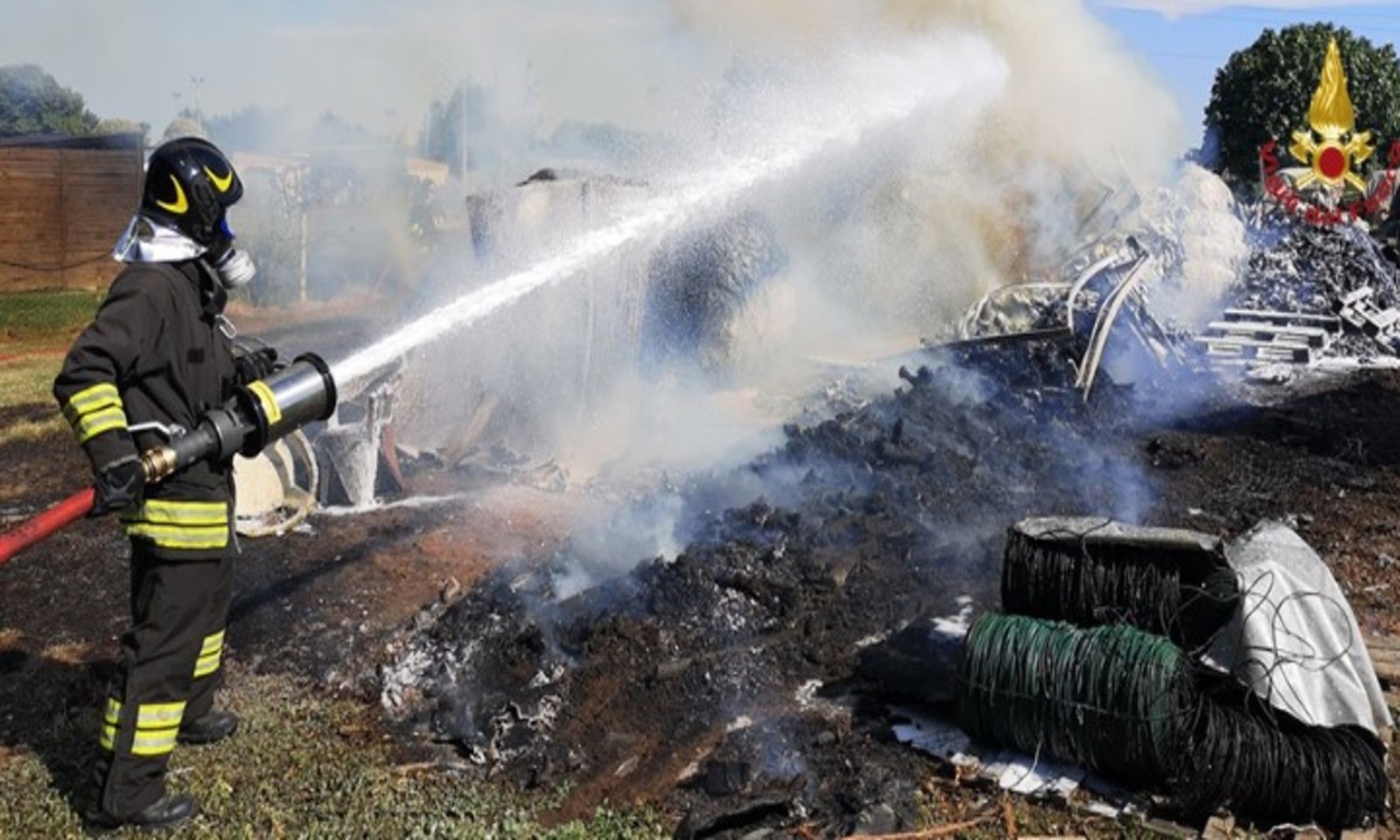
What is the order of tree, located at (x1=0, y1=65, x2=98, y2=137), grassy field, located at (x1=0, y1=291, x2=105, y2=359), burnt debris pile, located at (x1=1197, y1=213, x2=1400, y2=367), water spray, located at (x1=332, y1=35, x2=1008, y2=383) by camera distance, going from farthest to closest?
tree, located at (x1=0, y1=65, x2=98, y2=137)
grassy field, located at (x1=0, y1=291, x2=105, y2=359)
burnt debris pile, located at (x1=1197, y1=213, x2=1400, y2=367)
water spray, located at (x1=332, y1=35, x2=1008, y2=383)

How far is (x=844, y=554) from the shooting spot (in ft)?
21.4

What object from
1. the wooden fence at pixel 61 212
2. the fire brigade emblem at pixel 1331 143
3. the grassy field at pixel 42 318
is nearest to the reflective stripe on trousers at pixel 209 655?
the grassy field at pixel 42 318

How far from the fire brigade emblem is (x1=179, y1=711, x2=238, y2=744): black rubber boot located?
72.6ft

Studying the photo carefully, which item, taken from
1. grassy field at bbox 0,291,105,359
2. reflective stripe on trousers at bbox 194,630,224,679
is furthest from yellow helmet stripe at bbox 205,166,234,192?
grassy field at bbox 0,291,105,359

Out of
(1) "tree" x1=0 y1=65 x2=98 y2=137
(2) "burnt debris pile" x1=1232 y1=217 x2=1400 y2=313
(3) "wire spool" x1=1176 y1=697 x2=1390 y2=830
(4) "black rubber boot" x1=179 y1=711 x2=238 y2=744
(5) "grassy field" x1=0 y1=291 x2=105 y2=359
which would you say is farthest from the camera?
(1) "tree" x1=0 y1=65 x2=98 y2=137

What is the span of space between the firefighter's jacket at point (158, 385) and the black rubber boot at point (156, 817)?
36.9 inches

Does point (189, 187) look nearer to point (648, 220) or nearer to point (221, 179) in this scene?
point (221, 179)

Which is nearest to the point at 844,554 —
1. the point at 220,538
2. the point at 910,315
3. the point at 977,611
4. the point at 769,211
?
the point at 977,611

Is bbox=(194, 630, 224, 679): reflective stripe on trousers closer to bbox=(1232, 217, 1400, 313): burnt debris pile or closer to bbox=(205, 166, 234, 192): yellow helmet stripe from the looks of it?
bbox=(205, 166, 234, 192): yellow helmet stripe

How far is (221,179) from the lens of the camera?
444 centimetres

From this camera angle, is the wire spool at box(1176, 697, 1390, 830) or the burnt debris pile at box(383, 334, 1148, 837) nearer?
the wire spool at box(1176, 697, 1390, 830)

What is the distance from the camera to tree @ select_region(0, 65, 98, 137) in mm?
51844

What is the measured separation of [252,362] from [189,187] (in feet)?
2.86

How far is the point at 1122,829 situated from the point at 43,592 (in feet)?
19.7
